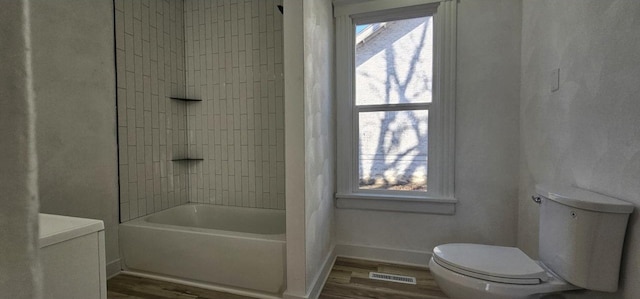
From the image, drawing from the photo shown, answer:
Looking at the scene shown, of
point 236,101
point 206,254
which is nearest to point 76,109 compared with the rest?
point 236,101

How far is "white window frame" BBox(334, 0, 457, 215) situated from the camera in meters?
2.06

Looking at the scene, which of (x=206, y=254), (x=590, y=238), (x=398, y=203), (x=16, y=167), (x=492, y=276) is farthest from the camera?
(x=398, y=203)

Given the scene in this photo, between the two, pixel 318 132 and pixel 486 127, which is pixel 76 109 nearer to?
pixel 318 132

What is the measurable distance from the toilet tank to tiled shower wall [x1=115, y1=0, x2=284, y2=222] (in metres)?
1.95

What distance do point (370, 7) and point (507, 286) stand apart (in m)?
2.06

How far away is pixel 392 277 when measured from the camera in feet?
6.59

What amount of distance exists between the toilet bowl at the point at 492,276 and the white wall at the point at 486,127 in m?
0.64

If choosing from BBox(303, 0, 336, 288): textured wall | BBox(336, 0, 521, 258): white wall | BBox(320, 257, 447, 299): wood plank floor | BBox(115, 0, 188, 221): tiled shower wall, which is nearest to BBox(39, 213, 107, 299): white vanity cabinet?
BBox(303, 0, 336, 288): textured wall

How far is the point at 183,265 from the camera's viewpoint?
192 cm

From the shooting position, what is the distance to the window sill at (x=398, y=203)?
211 centimetres

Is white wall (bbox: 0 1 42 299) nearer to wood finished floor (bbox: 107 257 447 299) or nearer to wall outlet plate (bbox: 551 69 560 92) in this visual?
wood finished floor (bbox: 107 257 447 299)

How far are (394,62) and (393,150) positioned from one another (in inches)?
28.8

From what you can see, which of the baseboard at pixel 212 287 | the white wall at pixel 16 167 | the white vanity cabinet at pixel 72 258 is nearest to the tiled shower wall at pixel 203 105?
the baseboard at pixel 212 287

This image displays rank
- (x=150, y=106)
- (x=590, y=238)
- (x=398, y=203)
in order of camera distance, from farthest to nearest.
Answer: (x=150, y=106), (x=398, y=203), (x=590, y=238)
